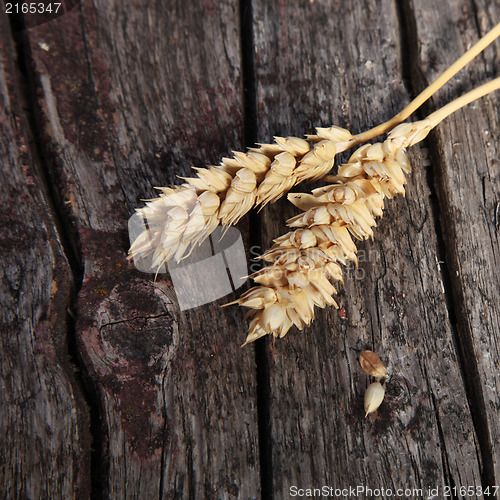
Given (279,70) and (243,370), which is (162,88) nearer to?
(279,70)

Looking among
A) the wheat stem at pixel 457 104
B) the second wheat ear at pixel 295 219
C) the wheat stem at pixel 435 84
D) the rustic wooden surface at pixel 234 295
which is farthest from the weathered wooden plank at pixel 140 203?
the wheat stem at pixel 457 104

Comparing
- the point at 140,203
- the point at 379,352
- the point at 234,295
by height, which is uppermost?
the point at 140,203

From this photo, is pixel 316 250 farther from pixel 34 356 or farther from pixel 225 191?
pixel 34 356

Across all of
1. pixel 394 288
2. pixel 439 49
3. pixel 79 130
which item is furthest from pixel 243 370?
pixel 439 49

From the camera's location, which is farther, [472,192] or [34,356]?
[472,192]

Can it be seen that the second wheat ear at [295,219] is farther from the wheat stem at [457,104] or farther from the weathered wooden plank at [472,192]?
the weathered wooden plank at [472,192]

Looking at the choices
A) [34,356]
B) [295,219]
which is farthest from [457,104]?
[34,356]

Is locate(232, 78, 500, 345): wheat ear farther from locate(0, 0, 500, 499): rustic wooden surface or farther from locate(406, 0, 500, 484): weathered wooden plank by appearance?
locate(406, 0, 500, 484): weathered wooden plank
